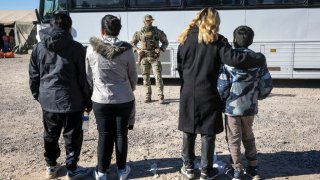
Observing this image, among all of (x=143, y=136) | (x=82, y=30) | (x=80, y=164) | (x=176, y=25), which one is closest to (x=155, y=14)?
(x=176, y=25)

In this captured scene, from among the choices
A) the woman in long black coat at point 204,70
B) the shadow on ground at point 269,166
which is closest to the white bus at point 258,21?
the shadow on ground at point 269,166

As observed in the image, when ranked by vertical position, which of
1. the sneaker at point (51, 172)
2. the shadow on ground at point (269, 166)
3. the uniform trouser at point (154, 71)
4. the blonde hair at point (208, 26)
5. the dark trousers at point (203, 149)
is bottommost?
the shadow on ground at point (269, 166)

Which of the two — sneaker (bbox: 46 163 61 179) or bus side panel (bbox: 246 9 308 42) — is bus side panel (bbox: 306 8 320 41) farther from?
sneaker (bbox: 46 163 61 179)

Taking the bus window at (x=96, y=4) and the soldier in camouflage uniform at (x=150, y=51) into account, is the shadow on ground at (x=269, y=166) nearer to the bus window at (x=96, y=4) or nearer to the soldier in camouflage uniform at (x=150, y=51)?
the soldier in camouflage uniform at (x=150, y=51)

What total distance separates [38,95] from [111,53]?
110 cm

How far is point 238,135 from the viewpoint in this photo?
411 centimetres

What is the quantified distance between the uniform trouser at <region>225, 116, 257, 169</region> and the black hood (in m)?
1.93

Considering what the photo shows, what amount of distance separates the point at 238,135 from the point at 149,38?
185 inches

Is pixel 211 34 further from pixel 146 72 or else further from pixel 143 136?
pixel 146 72

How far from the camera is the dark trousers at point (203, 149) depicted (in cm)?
411

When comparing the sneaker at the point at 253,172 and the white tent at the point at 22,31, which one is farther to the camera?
the white tent at the point at 22,31

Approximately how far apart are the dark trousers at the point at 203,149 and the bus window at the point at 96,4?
6.95m

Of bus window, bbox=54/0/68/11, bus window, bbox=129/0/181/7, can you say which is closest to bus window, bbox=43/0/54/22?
bus window, bbox=54/0/68/11

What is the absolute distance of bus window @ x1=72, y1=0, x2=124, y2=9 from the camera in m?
10.4
